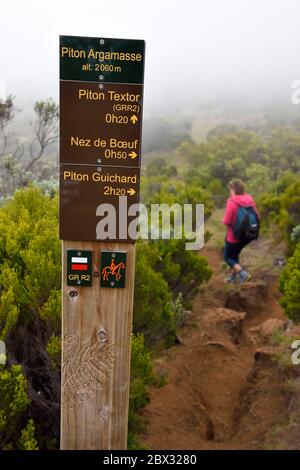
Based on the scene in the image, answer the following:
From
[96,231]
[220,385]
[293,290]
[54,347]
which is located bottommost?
[220,385]

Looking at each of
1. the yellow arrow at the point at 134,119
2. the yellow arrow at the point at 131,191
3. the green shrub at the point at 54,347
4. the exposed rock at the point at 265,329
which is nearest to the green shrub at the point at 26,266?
the green shrub at the point at 54,347

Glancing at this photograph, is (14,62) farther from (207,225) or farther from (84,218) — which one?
(84,218)

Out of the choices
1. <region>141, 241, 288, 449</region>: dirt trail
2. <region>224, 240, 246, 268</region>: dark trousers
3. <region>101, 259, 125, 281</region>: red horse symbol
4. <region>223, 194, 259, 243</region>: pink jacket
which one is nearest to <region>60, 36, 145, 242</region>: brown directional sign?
<region>101, 259, 125, 281</region>: red horse symbol

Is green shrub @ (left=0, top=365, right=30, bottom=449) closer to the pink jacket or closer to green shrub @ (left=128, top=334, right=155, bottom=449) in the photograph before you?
green shrub @ (left=128, top=334, right=155, bottom=449)

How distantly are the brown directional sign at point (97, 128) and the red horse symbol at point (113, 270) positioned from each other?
0.15m

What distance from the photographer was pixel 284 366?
607 cm

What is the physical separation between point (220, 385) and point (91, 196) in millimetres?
4650

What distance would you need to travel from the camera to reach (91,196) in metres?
2.59

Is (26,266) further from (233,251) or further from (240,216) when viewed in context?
A: (233,251)

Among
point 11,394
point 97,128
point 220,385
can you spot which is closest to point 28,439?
point 11,394

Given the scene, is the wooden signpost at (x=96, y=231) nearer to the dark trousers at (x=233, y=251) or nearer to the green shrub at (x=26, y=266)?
the green shrub at (x=26, y=266)
